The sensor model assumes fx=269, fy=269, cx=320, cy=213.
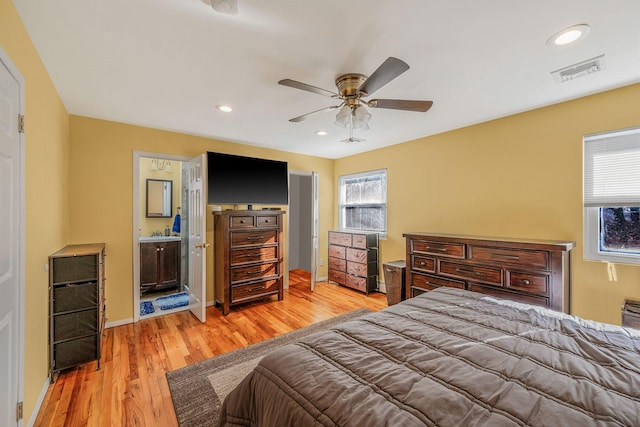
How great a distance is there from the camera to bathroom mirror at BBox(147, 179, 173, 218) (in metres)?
4.77

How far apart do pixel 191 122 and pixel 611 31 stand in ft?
12.0

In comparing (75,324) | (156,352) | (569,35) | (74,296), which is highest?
(569,35)

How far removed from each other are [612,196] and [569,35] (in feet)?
5.34

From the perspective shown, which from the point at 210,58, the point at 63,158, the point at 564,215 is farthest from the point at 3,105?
the point at 564,215

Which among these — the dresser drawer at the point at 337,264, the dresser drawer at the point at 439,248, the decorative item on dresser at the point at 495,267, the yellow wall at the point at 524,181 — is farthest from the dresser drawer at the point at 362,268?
the dresser drawer at the point at 439,248

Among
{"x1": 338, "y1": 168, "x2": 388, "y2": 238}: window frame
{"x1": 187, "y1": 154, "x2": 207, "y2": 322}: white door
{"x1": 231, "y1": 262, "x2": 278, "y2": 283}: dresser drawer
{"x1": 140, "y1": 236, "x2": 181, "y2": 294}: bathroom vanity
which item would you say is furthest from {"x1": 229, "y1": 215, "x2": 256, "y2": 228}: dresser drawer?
{"x1": 338, "y1": 168, "x2": 388, "y2": 238}: window frame

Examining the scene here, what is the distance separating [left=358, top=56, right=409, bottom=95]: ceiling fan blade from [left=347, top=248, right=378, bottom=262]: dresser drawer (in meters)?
2.91

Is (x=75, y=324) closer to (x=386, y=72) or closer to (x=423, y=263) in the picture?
(x=386, y=72)

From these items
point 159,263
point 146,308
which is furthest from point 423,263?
point 159,263

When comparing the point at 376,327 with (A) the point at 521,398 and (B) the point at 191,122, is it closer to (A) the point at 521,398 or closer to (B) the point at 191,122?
(A) the point at 521,398

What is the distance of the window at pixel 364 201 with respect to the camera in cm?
461

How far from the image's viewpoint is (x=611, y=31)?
161cm

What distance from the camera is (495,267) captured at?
104 inches

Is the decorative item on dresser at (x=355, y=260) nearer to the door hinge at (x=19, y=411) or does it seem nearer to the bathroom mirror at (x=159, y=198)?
the bathroom mirror at (x=159, y=198)
